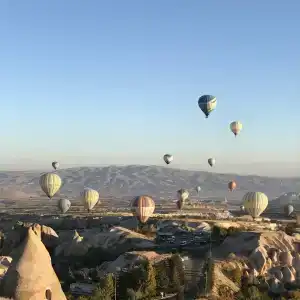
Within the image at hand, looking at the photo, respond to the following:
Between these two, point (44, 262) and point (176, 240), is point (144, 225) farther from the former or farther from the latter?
point (44, 262)

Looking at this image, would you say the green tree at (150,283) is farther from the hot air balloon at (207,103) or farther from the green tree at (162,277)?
the hot air balloon at (207,103)

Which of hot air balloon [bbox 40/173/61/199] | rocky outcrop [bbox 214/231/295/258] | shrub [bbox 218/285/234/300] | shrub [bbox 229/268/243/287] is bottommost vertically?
shrub [bbox 218/285/234/300]

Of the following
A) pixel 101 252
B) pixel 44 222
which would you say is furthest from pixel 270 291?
pixel 44 222

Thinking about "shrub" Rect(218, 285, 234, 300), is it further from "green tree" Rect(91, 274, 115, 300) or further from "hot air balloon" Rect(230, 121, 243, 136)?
"hot air balloon" Rect(230, 121, 243, 136)

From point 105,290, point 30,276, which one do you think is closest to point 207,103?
point 105,290

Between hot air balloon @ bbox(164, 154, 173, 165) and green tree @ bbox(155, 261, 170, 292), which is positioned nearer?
green tree @ bbox(155, 261, 170, 292)

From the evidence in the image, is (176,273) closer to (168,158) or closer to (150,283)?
(150,283)

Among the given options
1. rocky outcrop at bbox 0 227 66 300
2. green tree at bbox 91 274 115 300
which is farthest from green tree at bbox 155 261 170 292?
rocky outcrop at bbox 0 227 66 300
